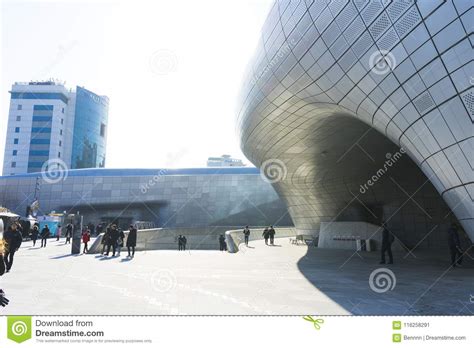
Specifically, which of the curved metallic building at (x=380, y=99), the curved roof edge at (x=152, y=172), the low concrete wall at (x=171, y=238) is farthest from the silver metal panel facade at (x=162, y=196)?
the curved metallic building at (x=380, y=99)

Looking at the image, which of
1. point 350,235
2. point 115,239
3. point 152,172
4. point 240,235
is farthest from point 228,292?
point 152,172

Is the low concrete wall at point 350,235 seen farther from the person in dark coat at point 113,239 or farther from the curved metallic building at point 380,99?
the person in dark coat at point 113,239

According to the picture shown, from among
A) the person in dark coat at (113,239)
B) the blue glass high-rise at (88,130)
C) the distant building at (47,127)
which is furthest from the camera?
the blue glass high-rise at (88,130)

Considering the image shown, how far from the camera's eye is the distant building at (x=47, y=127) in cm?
8106

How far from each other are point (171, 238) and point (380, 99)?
25.8 metres

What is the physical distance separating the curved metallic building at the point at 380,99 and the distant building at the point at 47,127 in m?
77.2

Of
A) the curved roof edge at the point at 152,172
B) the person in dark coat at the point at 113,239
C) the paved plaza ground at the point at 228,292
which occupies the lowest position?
the paved plaza ground at the point at 228,292

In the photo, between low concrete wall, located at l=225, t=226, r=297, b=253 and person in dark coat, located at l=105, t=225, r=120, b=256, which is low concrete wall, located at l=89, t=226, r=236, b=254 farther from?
low concrete wall, located at l=225, t=226, r=297, b=253

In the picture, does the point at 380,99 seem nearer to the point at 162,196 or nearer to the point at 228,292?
the point at 228,292

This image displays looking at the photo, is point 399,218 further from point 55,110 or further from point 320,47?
point 55,110

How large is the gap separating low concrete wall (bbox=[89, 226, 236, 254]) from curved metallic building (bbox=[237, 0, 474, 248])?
11013 millimetres

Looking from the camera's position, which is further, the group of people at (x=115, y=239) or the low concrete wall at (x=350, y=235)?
the low concrete wall at (x=350, y=235)

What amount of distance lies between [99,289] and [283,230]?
112 feet
